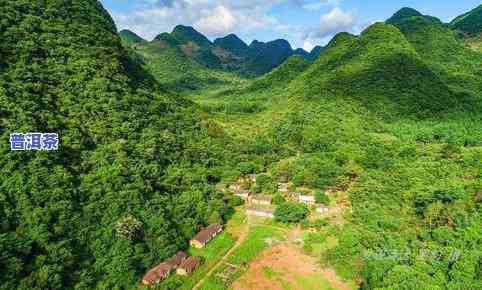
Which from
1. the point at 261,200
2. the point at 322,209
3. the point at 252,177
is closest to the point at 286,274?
the point at 322,209

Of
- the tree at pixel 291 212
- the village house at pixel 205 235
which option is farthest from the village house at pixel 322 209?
the village house at pixel 205 235

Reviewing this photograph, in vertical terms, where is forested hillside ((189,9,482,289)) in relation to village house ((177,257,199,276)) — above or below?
above

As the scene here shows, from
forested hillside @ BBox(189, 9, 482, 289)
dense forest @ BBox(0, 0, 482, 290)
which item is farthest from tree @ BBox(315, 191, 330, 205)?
forested hillside @ BBox(189, 9, 482, 289)

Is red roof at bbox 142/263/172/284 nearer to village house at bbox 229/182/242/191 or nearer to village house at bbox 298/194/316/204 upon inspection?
village house at bbox 229/182/242/191

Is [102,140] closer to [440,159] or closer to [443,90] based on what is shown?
[440,159]

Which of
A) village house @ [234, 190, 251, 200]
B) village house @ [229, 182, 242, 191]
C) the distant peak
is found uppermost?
the distant peak

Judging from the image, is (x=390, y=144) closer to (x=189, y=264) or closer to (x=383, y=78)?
(x=383, y=78)

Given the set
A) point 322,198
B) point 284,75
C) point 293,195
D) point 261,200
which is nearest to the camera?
point 322,198

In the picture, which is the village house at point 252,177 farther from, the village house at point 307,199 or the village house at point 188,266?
the village house at point 188,266
